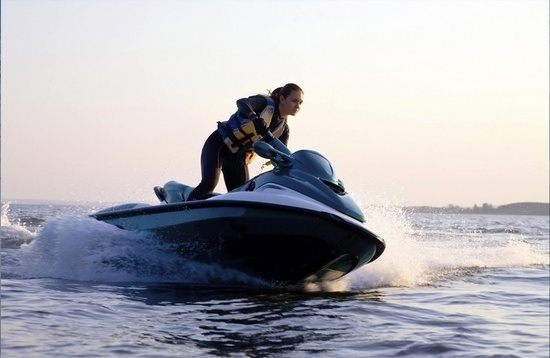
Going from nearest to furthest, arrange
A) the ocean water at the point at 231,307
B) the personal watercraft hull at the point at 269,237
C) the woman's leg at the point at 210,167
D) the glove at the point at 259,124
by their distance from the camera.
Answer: the ocean water at the point at 231,307 < the personal watercraft hull at the point at 269,237 < the glove at the point at 259,124 < the woman's leg at the point at 210,167

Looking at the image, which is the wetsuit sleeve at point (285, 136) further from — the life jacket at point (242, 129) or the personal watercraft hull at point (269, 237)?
the personal watercraft hull at point (269, 237)

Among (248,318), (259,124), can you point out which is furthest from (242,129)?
(248,318)

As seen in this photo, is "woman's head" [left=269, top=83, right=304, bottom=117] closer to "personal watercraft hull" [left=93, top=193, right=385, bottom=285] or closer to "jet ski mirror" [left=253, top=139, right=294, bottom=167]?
"jet ski mirror" [left=253, top=139, right=294, bottom=167]

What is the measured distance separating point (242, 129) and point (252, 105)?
25 centimetres

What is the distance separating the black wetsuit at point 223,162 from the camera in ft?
22.6

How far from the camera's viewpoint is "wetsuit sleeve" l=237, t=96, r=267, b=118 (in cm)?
674

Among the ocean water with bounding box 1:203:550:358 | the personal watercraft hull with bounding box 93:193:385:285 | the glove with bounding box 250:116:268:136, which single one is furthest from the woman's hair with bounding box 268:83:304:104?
the ocean water with bounding box 1:203:550:358

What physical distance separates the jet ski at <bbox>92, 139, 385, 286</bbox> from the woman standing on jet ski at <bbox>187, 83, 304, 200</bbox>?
12.7 inches

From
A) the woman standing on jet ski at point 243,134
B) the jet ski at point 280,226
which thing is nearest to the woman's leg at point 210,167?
the woman standing on jet ski at point 243,134

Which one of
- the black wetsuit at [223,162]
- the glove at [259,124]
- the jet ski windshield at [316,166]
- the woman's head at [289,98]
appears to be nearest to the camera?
the jet ski windshield at [316,166]

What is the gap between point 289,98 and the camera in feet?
22.3

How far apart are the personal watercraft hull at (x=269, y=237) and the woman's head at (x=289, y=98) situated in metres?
1.02

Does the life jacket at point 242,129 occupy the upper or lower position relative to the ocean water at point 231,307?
upper

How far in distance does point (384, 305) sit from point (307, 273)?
0.80 metres
